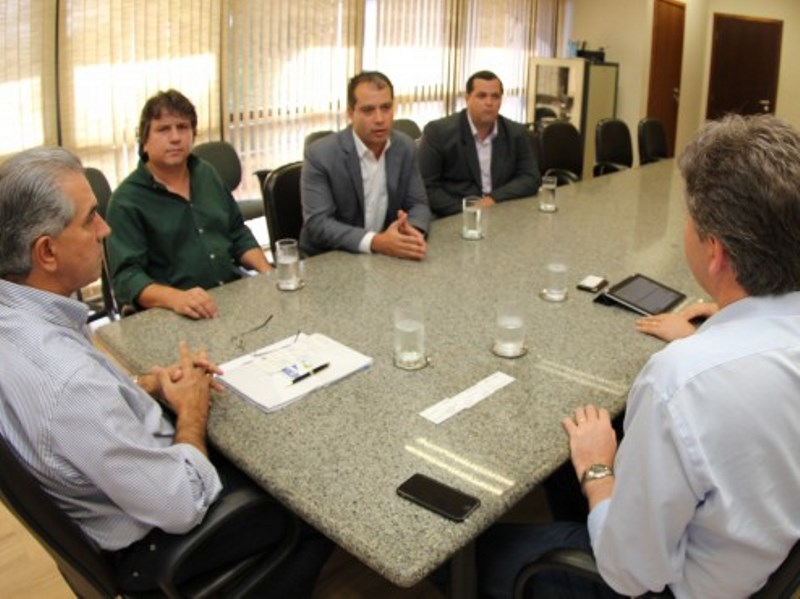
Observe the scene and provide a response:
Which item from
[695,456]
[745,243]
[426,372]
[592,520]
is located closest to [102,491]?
[426,372]

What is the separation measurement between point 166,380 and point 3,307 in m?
0.39

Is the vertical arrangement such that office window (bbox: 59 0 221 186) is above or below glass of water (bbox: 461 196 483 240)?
above

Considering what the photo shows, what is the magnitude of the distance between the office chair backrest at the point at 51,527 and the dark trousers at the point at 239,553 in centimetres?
5

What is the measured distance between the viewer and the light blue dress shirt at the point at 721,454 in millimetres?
897

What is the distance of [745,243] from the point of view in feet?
3.14

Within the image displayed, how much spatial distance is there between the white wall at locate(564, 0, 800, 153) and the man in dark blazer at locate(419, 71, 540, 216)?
3.87m

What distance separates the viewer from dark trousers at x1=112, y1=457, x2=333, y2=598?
4.12 ft

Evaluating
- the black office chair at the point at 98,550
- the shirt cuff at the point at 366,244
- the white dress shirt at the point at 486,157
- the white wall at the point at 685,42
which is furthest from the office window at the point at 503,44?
the black office chair at the point at 98,550

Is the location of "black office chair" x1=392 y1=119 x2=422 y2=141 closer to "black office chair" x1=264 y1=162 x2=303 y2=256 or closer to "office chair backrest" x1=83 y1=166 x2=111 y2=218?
"black office chair" x1=264 y1=162 x2=303 y2=256

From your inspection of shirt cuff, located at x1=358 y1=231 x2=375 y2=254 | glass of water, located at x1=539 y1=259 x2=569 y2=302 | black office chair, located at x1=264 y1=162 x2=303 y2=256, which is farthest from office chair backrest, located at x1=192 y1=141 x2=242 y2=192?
glass of water, located at x1=539 y1=259 x2=569 y2=302

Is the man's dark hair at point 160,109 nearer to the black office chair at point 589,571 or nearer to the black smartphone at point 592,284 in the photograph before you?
the black smartphone at point 592,284

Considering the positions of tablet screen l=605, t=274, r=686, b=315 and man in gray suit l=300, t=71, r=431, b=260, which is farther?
man in gray suit l=300, t=71, r=431, b=260

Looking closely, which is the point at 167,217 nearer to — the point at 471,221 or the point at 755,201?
the point at 471,221

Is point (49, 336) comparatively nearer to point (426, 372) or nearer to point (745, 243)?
point (426, 372)
